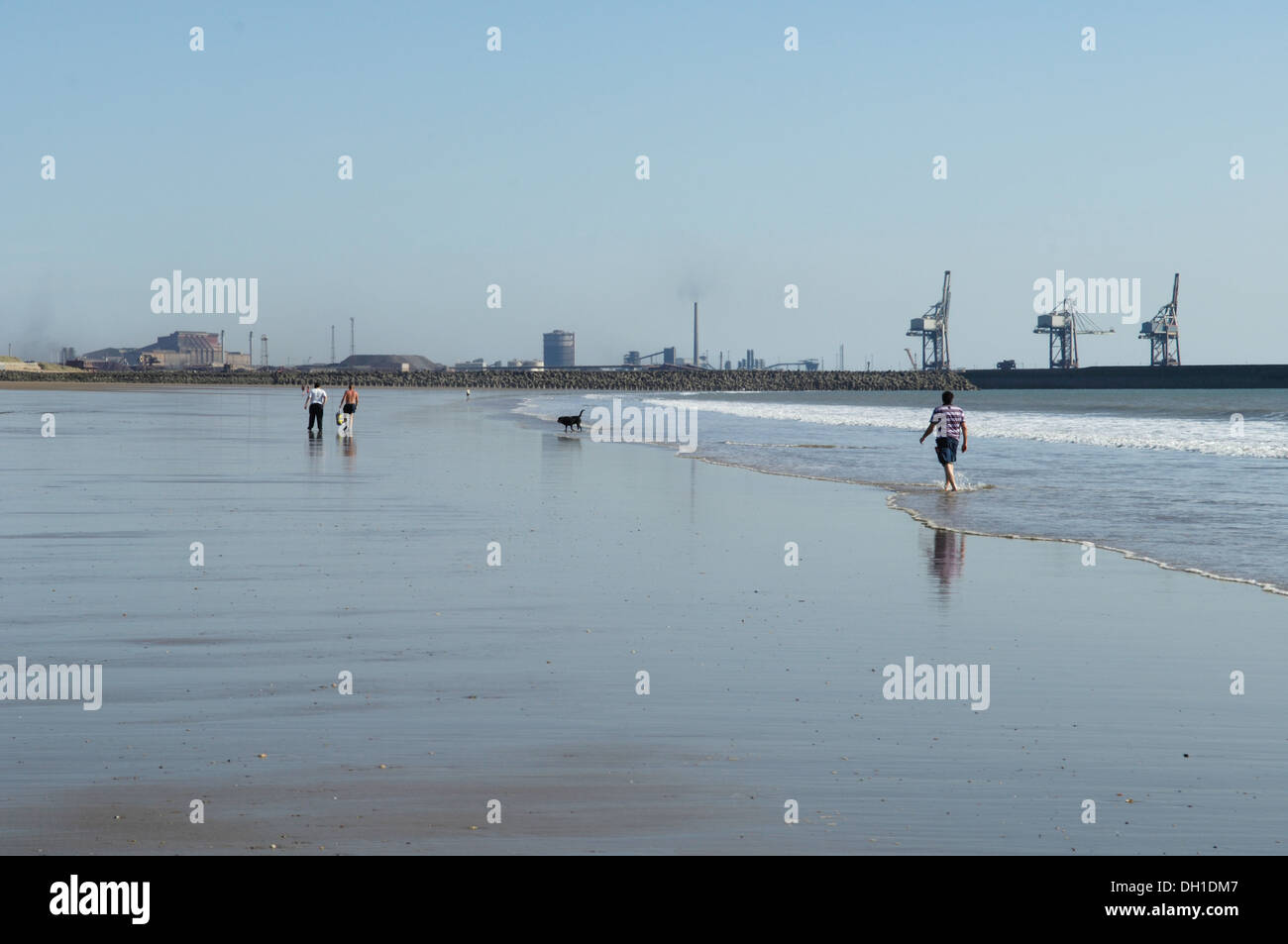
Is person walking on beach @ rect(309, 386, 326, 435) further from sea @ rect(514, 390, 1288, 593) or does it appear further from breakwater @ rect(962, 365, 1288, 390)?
breakwater @ rect(962, 365, 1288, 390)

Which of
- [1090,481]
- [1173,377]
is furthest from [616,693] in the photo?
[1173,377]

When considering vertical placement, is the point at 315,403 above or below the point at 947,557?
above

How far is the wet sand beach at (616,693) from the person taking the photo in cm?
542

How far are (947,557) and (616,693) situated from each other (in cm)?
682

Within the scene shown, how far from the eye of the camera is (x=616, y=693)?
766 cm

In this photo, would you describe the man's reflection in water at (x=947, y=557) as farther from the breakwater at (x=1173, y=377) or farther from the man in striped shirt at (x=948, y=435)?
the breakwater at (x=1173, y=377)

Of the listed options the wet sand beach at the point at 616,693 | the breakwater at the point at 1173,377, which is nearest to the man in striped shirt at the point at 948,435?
the wet sand beach at the point at 616,693

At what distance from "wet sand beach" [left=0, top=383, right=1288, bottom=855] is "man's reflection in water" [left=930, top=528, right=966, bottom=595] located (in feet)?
0.30

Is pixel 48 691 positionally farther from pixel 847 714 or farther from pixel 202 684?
pixel 847 714

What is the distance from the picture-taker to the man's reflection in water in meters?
12.2

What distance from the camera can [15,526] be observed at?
1472 centimetres

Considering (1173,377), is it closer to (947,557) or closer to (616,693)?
(947,557)

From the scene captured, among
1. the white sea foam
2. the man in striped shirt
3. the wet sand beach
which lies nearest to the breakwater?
the white sea foam
